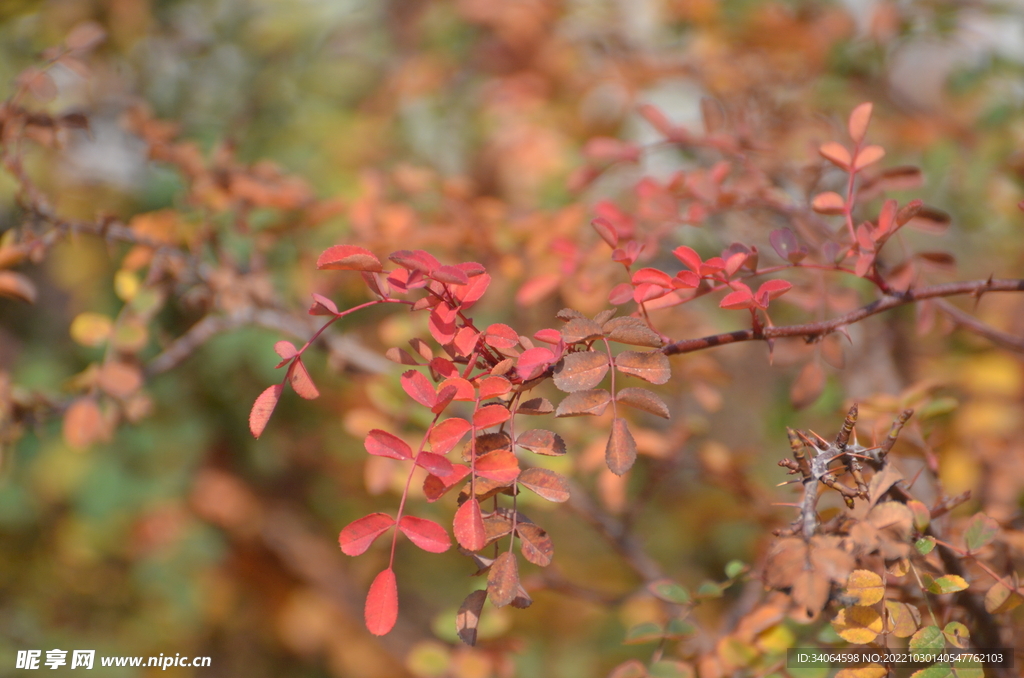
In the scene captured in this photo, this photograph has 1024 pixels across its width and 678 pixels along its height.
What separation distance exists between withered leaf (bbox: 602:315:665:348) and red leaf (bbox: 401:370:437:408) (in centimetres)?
16

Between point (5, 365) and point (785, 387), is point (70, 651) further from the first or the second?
point (785, 387)

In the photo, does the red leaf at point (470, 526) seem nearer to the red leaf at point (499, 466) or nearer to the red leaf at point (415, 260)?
the red leaf at point (499, 466)

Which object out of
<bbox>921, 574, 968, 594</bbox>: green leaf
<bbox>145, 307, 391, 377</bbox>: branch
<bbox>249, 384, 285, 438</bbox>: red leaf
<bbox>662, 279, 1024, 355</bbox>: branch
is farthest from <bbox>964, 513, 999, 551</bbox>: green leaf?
<bbox>145, 307, 391, 377</bbox>: branch

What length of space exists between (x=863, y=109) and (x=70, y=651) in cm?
216

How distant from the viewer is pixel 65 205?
1.88m

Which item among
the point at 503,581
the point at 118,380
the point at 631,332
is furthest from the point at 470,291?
the point at 118,380

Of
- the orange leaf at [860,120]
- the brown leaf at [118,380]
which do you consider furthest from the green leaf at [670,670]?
the brown leaf at [118,380]

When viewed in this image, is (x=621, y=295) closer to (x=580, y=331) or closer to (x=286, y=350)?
(x=580, y=331)

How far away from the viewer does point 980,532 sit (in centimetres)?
63

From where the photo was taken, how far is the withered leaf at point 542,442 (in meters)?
0.58

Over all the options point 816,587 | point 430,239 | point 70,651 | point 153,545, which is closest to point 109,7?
point 430,239

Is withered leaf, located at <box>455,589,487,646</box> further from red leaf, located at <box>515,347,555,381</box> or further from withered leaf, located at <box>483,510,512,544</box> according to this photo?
red leaf, located at <box>515,347,555,381</box>

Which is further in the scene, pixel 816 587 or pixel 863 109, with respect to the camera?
pixel 863 109

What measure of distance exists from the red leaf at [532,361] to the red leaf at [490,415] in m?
0.03
